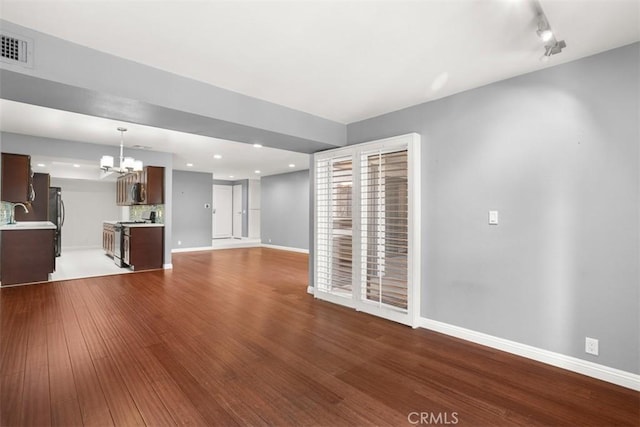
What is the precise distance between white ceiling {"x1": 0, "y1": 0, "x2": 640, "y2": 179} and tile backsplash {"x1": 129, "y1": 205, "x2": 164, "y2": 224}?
4.87 metres

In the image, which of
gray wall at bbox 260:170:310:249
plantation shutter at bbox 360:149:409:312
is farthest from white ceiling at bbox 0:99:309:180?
plantation shutter at bbox 360:149:409:312

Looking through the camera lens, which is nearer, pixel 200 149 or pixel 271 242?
pixel 200 149

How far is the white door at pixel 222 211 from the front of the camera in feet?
40.0

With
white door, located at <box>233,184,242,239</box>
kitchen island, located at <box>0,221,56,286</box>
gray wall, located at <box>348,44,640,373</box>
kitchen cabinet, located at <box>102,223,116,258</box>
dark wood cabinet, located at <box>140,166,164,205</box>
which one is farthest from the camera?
white door, located at <box>233,184,242,239</box>

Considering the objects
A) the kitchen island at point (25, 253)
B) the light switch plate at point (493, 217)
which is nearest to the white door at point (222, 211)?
the kitchen island at point (25, 253)

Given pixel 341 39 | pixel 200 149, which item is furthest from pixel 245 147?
pixel 341 39

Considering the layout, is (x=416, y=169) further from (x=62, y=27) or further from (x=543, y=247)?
(x=62, y=27)

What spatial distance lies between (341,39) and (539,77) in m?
1.76

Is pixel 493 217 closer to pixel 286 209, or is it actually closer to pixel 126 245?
pixel 126 245

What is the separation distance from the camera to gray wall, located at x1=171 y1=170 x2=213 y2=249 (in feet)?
30.4

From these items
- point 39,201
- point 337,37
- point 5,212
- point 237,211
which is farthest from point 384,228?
point 237,211

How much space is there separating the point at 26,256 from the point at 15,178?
4.22 ft

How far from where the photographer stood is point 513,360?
2572 millimetres

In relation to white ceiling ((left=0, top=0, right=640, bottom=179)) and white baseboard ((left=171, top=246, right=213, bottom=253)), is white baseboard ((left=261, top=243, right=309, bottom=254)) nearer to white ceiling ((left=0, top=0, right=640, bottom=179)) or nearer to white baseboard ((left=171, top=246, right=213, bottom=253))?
white baseboard ((left=171, top=246, right=213, bottom=253))
